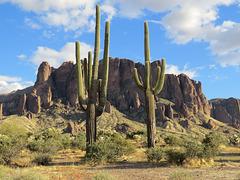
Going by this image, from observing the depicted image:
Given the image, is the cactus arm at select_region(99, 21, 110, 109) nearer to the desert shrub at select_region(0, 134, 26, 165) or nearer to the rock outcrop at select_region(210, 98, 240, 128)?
the desert shrub at select_region(0, 134, 26, 165)

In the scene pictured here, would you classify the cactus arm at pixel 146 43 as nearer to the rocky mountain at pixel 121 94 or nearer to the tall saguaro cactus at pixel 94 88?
the tall saguaro cactus at pixel 94 88

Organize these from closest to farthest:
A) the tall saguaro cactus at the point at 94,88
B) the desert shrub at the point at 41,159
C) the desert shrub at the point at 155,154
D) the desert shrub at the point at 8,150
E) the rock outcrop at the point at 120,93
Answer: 1. the desert shrub at the point at 8,150
2. the desert shrub at the point at 155,154
3. the desert shrub at the point at 41,159
4. the tall saguaro cactus at the point at 94,88
5. the rock outcrop at the point at 120,93

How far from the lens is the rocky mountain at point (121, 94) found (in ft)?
289

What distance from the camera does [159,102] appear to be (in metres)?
93.6

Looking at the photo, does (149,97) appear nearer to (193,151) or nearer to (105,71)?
(105,71)

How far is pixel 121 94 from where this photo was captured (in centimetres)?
10344

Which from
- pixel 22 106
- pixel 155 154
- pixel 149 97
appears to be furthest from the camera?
pixel 22 106

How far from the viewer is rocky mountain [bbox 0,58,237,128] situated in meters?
87.9

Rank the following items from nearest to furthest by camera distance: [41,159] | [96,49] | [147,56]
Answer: [41,159] → [96,49] → [147,56]

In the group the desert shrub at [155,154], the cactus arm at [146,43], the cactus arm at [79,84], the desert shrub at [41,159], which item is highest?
the cactus arm at [146,43]

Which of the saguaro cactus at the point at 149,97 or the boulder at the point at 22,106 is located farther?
the boulder at the point at 22,106

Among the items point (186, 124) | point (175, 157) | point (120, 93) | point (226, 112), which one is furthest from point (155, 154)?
point (226, 112)

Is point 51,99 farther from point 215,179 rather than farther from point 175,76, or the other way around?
point 215,179

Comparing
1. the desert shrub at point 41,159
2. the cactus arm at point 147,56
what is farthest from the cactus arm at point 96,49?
the desert shrub at point 41,159
